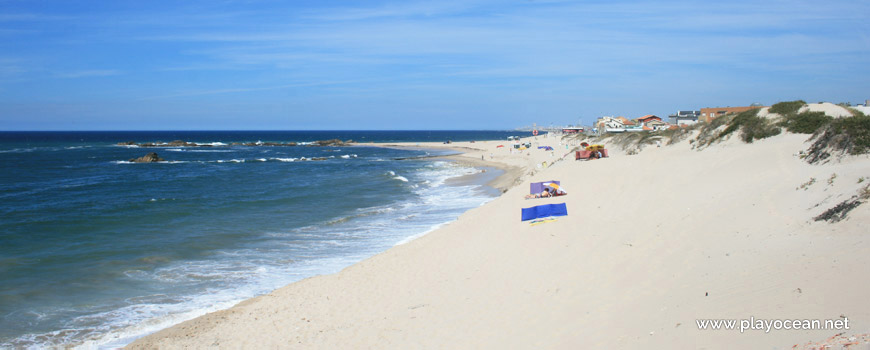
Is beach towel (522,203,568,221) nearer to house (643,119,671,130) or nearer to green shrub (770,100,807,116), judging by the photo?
green shrub (770,100,807,116)

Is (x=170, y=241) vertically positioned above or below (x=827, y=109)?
below

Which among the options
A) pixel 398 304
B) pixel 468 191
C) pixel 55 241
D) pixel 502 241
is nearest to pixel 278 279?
pixel 398 304

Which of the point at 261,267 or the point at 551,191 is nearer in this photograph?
the point at 261,267

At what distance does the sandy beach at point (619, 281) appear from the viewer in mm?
7047

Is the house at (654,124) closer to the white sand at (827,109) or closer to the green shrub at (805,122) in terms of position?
the white sand at (827,109)

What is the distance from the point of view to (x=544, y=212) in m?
16.8

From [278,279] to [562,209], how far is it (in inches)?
360

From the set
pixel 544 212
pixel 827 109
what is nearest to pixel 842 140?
pixel 544 212

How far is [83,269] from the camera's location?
1538 centimetres

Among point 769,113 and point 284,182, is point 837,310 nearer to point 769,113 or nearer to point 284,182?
point 769,113

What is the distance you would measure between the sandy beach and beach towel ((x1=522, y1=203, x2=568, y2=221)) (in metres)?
0.39

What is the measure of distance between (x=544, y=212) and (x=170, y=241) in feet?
45.4

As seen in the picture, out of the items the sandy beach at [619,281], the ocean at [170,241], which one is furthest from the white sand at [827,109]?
the ocean at [170,241]

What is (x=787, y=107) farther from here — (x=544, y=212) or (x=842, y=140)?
(x=544, y=212)
